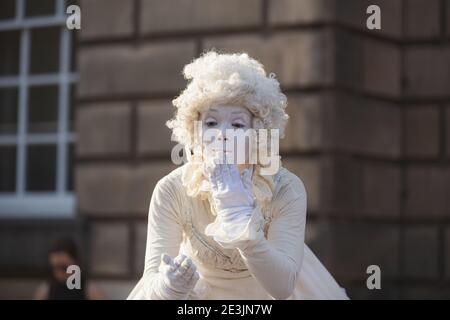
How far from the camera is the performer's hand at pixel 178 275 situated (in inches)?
131

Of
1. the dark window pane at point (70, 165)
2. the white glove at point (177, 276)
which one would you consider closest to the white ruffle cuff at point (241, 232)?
the white glove at point (177, 276)

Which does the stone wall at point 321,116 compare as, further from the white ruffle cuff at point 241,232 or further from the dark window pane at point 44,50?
the white ruffle cuff at point 241,232

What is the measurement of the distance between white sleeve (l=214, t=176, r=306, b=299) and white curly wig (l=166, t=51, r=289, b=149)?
0.26 m

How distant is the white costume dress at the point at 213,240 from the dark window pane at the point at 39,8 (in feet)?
18.7

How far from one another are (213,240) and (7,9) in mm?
6216

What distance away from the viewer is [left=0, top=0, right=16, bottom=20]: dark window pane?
939 centimetres

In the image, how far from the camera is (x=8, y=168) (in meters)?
9.38

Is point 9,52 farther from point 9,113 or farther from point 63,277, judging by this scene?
point 63,277

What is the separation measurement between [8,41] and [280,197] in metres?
6.19

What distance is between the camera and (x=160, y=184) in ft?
12.5

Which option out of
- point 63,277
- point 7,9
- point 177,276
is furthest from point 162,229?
point 7,9
